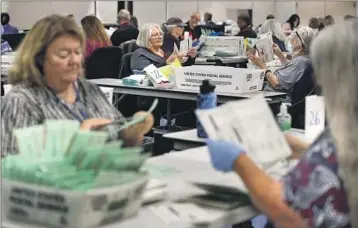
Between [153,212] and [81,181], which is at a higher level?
[81,181]

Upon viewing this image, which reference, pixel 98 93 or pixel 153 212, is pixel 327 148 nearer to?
pixel 153 212

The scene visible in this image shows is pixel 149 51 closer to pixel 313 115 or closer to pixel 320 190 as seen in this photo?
pixel 313 115

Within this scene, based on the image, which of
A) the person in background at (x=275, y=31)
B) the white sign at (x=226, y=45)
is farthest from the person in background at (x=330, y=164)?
the person in background at (x=275, y=31)

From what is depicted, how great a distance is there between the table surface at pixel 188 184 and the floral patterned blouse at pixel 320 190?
19 centimetres

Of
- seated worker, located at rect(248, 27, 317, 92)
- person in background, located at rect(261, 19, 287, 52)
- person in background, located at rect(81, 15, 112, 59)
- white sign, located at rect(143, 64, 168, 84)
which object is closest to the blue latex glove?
seated worker, located at rect(248, 27, 317, 92)

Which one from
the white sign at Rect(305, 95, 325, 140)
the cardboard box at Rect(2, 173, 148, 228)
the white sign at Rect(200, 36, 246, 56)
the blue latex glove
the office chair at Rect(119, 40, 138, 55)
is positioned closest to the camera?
the cardboard box at Rect(2, 173, 148, 228)

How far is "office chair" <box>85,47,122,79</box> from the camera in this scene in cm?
600

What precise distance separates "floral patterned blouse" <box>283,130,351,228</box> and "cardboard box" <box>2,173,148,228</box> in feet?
1.42

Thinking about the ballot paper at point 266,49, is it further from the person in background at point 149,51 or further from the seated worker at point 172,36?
the seated worker at point 172,36

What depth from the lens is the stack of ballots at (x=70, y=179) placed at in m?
1.70

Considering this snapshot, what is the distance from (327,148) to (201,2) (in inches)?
487

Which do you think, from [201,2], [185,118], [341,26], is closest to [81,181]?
[341,26]

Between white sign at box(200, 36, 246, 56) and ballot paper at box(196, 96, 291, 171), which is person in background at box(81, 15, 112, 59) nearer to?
white sign at box(200, 36, 246, 56)

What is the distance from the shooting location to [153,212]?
1909 millimetres
